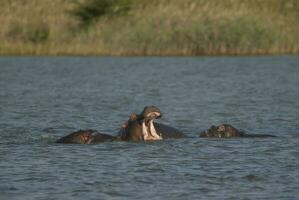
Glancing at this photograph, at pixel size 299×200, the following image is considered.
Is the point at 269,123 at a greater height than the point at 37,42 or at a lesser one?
lesser

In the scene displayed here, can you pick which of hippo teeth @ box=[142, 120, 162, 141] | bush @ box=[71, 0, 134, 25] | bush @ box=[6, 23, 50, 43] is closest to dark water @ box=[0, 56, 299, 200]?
hippo teeth @ box=[142, 120, 162, 141]

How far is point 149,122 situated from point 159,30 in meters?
22.3

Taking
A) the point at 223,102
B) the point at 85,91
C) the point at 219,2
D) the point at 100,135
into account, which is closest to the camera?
the point at 100,135

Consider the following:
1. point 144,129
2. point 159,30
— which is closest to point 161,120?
point 144,129

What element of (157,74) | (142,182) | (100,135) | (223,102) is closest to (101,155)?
(100,135)

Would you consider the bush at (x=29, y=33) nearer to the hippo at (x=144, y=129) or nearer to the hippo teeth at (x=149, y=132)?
the hippo at (x=144, y=129)

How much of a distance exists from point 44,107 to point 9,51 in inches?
670

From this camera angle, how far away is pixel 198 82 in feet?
86.5

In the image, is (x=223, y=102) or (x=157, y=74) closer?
(x=223, y=102)

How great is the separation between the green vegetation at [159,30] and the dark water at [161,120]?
93.1 inches

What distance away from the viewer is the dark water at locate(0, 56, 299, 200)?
10.6 meters

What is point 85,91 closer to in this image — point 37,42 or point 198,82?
point 198,82

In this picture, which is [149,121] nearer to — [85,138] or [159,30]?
[85,138]

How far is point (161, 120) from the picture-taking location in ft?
58.3
